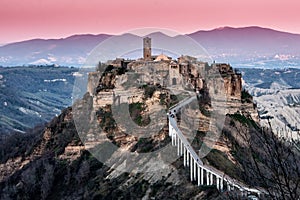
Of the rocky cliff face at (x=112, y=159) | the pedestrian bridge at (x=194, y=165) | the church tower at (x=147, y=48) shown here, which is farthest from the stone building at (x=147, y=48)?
the pedestrian bridge at (x=194, y=165)

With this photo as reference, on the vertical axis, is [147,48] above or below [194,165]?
above

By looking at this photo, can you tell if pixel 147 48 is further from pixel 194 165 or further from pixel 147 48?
pixel 194 165

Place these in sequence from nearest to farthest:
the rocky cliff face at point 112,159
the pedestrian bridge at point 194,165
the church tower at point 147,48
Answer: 1. the pedestrian bridge at point 194,165
2. the rocky cliff face at point 112,159
3. the church tower at point 147,48

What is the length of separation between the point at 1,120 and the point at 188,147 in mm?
146077

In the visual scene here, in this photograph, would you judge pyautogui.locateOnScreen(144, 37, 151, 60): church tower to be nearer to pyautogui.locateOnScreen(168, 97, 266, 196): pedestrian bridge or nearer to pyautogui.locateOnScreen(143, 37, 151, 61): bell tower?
pyautogui.locateOnScreen(143, 37, 151, 61): bell tower

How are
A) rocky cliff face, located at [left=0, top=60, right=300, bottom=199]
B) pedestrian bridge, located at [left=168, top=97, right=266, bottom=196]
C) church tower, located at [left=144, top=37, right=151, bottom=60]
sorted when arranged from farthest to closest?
church tower, located at [left=144, top=37, right=151, bottom=60]
rocky cliff face, located at [left=0, top=60, right=300, bottom=199]
pedestrian bridge, located at [left=168, top=97, right=266, bottom=196]

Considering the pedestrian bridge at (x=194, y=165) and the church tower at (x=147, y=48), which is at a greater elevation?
the church tower at (x=147, y=48)

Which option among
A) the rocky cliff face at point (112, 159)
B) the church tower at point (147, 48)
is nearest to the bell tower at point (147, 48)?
the church tower at point (147, 48)

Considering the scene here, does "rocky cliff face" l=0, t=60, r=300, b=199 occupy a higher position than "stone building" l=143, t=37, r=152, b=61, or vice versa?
"stone building" l=143, t=37, r=152, b=61

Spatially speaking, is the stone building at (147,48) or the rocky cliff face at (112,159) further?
the stone building at (147,48)

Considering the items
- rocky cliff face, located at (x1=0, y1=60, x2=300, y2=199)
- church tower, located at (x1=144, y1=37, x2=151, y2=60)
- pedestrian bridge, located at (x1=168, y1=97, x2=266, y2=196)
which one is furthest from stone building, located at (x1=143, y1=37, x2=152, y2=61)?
pedestrian bridge, located at (x1=168, y1=97, x2=266, y2=196)

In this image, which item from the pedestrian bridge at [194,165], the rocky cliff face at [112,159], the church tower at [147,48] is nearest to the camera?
the pedestrian bridge at [194,165]

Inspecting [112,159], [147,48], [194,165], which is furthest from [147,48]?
[194,165]

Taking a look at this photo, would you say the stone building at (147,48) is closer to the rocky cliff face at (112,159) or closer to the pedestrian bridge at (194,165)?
the rocky cliff face at (112,159)
